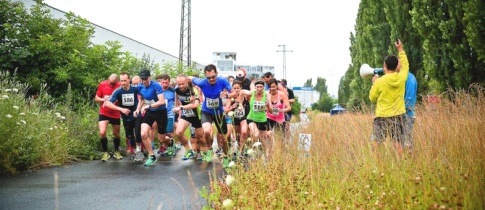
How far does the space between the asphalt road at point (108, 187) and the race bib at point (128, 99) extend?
1.50 m

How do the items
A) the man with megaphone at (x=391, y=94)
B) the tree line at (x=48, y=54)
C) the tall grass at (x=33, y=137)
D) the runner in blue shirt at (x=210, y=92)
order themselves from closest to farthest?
the man with megaphone at (x=391, y=94), the tall grass at (x=33, y=137), the runner in blue shirt at (x=210, y=92), the tree line at (x=48, y=54)

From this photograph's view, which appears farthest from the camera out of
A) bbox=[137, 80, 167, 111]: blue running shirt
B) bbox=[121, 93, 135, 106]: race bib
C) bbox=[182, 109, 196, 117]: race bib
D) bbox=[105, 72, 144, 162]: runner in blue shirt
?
bbox=[121, 93, 135, 106]: race bib

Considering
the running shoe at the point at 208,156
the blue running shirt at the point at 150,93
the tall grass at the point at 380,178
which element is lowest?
the running shoe at the point at 208,156

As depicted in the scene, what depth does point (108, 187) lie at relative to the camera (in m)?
7.44

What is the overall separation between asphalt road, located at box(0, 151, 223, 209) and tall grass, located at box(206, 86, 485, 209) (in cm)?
74

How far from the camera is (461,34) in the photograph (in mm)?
13438

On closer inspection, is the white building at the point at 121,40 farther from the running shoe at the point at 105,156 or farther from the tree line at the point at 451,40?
the tree line at the point at 451,40

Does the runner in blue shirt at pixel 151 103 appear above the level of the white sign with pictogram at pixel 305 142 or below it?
above

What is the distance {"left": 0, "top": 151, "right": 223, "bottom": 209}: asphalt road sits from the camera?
6.04 metres

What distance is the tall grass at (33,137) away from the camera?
8.42 meters

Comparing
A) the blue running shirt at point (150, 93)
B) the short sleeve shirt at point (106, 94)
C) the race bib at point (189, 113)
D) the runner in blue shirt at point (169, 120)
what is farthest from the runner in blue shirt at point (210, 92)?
the short sleeve shirt at point (106, 94)

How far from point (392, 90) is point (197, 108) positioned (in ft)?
15.2

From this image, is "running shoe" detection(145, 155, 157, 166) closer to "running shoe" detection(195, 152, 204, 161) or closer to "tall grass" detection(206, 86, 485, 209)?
"running shoe" detection(195, 152, 204, 161)

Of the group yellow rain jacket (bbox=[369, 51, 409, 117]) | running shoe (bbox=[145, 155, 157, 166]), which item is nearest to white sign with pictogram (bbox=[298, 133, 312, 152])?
yellow rain jacket (bbox=[369, 51, 409, 117])
